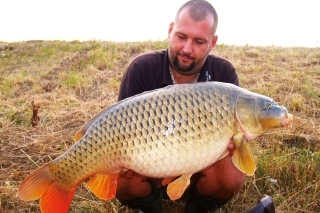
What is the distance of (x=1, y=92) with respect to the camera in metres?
4.88

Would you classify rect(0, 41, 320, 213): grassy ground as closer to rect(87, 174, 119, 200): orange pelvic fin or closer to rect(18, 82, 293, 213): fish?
rect(87, 174, 119, 200): orange pelvic fin

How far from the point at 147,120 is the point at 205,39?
84cm

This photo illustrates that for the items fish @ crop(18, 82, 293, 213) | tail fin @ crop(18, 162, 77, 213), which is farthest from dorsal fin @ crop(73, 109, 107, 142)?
tail fin @ crop(18, 162, 77, 213)

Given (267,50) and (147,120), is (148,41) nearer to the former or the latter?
(267,50)

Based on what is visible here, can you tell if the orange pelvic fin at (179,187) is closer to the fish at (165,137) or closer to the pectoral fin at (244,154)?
the fish at (165,137)

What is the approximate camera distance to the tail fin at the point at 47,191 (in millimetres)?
1649

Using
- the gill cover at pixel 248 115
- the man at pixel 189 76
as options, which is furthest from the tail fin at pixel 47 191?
the gill cover at pixel 248 115

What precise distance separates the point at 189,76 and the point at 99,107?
1710 millimetres

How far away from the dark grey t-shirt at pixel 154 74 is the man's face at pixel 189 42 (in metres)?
0.08

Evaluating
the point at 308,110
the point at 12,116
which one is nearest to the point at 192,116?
the point at 308,110

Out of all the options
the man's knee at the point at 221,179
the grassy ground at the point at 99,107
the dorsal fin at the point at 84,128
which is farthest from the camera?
the grassy ground at the point at 99,107

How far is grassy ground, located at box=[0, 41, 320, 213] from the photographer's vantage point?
2.21 meters

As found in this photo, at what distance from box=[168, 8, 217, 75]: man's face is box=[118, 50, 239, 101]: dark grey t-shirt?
0.27ft

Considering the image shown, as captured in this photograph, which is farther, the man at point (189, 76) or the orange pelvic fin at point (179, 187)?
the man at point (189, 76)
